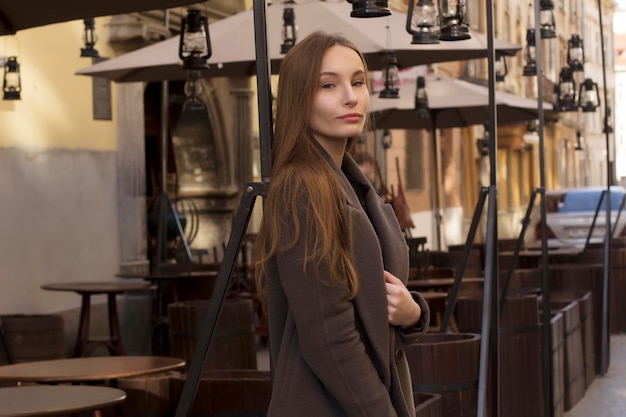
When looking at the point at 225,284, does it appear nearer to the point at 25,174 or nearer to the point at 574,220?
the point at 25,174

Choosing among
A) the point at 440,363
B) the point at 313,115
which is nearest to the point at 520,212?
the point at 440,363

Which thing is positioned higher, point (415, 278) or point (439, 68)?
point (439, 68)

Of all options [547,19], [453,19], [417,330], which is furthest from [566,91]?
[417,330]

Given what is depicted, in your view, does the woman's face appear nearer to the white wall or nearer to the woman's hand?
the woman's hand

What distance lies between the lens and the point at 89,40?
11625 millimetres

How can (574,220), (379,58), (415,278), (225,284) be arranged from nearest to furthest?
(225,284), (379,58), (415,278), (574,220)

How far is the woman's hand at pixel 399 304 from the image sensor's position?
3238 millimetres

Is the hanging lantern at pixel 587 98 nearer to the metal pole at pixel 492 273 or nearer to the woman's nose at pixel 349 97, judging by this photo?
the metal pole at pixel 492 273

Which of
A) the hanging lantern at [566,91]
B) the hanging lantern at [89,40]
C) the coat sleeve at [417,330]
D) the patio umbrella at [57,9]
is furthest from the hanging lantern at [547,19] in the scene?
the coat sleeve at [417,330]

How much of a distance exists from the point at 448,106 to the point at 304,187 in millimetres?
11540

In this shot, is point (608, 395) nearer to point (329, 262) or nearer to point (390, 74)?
point (390, 74)

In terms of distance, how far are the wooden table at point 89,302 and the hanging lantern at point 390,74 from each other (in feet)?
7.40

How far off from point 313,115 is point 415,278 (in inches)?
340

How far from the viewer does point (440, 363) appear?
5.91 metres
